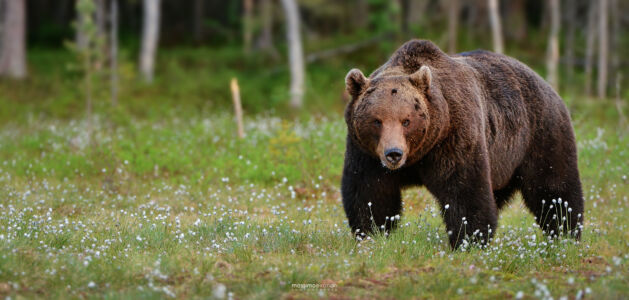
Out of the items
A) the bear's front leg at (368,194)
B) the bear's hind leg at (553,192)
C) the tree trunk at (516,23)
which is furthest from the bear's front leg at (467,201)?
the tree trunk at (516,23)

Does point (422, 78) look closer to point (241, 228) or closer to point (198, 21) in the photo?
point (241, 228)

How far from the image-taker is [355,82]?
21.7ft

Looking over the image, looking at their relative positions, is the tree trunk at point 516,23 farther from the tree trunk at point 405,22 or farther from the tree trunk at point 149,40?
the tree trunk at point 149,40

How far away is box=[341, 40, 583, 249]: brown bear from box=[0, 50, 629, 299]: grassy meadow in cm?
33

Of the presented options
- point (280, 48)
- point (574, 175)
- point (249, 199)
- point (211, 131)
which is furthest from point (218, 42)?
point (574, 175)

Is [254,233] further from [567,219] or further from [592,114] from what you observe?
[592,114]

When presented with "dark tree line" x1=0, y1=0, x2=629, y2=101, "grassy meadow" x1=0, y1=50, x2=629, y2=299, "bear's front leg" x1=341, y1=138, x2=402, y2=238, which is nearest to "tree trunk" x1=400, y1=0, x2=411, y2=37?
"dark tree line" x1=0, y1=0, x2=629, y2=101

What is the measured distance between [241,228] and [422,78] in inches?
99.4

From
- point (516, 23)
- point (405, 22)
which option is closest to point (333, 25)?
point (405, 22)

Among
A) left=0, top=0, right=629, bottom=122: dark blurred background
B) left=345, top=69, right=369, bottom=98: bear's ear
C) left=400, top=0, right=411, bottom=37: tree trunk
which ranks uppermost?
→ left=345, top=69, right=369, bottom=98: bear's ear

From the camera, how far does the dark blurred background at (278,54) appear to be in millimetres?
27391

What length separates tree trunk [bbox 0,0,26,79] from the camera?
2930cm

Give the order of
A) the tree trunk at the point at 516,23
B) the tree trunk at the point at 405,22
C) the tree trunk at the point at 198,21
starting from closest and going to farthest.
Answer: the tree trunk at the point at 405,22 → the tree trunk at the point at 516,23 → the tree trunk at the point at 198,21

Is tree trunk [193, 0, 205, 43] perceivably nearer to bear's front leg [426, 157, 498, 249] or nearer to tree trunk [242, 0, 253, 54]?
tree trunk [242, 0, 253, 54]
